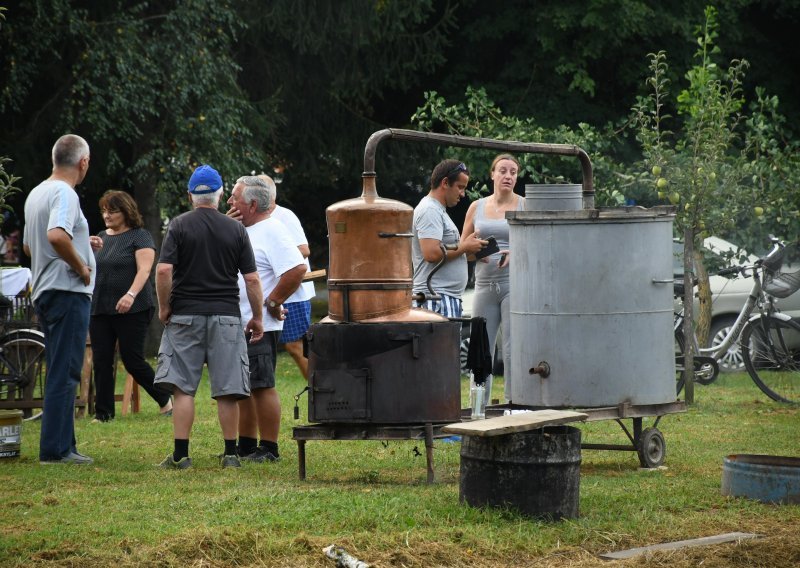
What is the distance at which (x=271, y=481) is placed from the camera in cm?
770

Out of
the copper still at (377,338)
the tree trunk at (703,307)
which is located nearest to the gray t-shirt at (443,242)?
the copper still at (377,338)

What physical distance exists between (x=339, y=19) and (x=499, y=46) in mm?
3405

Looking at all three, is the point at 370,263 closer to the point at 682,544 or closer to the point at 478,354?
the point at 478,354

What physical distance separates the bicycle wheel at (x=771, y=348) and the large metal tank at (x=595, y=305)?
456cm

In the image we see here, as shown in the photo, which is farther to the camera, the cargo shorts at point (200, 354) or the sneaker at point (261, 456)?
the sneaker at point (261, 456)

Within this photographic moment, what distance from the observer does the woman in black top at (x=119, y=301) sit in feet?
36.7

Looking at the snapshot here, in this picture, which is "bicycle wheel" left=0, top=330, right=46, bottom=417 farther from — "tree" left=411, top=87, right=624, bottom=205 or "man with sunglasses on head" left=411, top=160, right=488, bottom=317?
"tree" left=411, top=87, right=624, bottom=205

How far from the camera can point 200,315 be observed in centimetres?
825

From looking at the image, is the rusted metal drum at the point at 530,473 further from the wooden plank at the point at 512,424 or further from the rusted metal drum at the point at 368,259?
the rusted metal drum at the point at 368,259

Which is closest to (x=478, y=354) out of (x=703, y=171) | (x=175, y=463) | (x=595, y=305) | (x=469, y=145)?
(x=595, y=305)

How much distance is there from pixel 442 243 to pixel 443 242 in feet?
0.54

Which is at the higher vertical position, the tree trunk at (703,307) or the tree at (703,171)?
the tree at (703,171)

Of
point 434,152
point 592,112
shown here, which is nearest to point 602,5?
point 592,112

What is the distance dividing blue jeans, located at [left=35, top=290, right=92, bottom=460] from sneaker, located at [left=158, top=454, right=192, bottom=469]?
0.74 m
